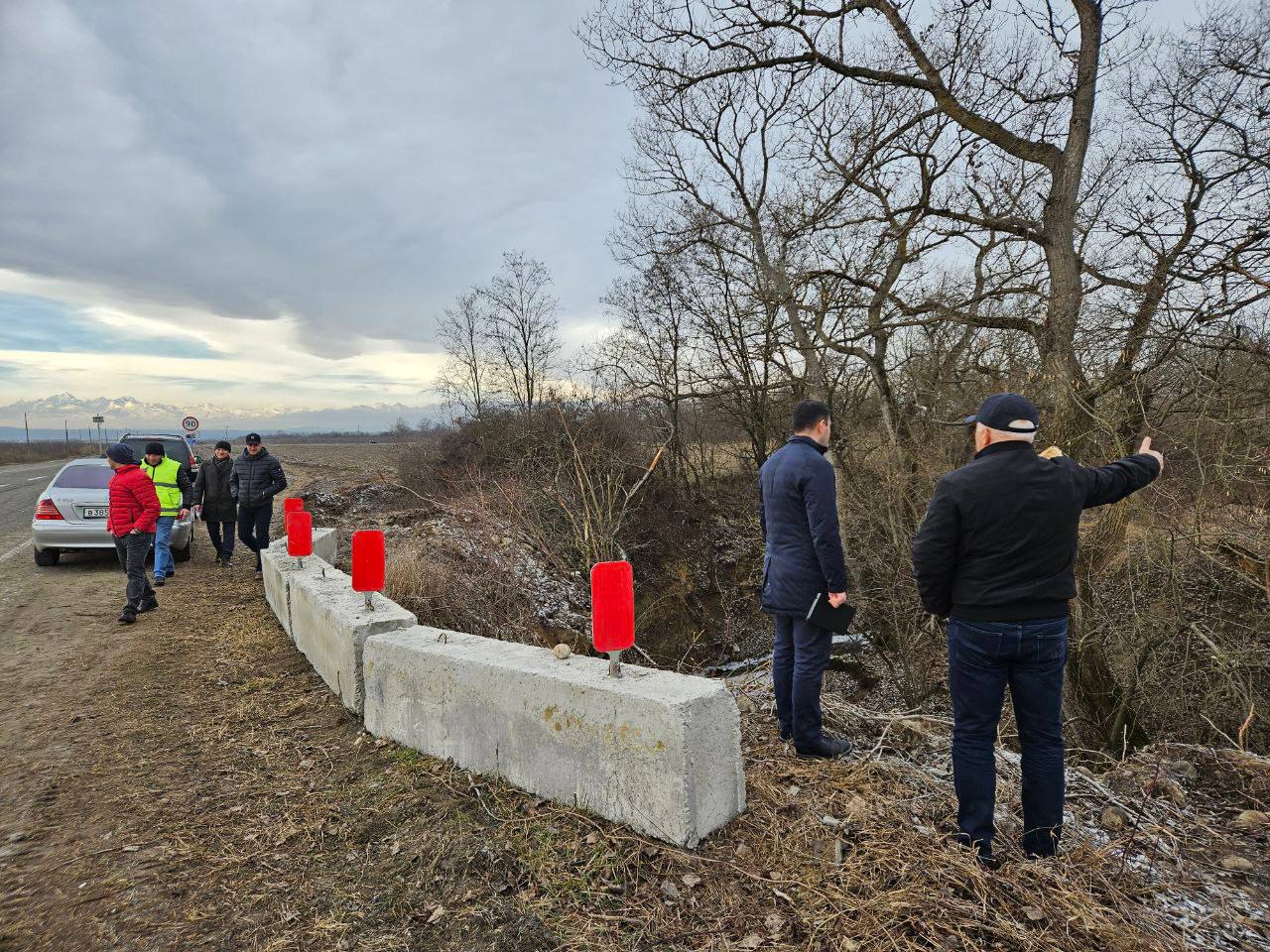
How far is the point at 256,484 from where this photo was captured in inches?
360

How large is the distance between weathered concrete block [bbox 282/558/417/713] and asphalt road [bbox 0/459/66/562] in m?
7.97

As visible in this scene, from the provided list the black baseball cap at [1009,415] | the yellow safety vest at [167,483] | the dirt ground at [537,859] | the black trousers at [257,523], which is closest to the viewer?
the dirt ground at [537,859]

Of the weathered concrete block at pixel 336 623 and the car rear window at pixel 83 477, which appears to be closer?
the weathered concrete block at pixel 336 623

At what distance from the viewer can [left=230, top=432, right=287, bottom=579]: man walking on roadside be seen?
9.06 metres

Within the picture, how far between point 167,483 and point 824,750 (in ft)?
30.3

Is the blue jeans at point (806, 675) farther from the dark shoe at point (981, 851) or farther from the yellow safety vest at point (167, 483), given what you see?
the yellow safety vest at point (167, 483)

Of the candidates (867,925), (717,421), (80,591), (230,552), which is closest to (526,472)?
(230,552)

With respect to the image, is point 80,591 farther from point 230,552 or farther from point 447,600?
point 447,600

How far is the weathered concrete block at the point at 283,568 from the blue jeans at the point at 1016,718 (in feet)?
18.2

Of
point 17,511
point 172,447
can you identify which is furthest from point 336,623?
point 17,511

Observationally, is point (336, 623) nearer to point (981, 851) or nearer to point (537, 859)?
point (537, 859)

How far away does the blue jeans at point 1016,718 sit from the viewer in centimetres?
286

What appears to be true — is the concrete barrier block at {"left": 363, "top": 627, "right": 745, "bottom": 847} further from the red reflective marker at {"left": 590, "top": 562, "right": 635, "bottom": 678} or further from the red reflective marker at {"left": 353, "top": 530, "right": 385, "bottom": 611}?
the red reflective marker at {"left": 353, "top": 530, "right": 385, "bottom": 611}

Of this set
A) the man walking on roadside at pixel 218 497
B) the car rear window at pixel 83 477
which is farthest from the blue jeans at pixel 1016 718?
the car rear window at pixel 83 477
